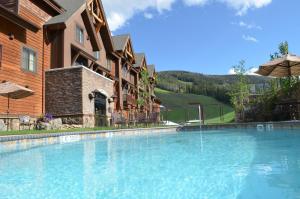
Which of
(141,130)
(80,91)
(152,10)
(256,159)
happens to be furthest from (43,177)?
(152,10)

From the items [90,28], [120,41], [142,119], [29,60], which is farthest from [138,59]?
[29,60]

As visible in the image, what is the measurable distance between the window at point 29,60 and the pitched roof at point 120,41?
1610 centimetres

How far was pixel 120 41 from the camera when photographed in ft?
115

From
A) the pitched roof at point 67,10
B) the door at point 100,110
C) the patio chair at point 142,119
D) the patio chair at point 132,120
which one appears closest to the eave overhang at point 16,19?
the pitched roof at point 67,10

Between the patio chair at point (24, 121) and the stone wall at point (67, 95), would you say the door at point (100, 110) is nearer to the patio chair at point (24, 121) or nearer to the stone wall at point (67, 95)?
the stone wall at point (67, 95)

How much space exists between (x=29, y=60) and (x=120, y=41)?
1840cm

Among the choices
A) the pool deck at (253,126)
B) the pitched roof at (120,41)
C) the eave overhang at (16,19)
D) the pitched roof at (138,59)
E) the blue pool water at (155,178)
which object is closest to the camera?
the blue pool water at (155,178)

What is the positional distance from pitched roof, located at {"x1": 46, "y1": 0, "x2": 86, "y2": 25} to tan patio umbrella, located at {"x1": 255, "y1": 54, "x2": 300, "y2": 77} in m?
11.9

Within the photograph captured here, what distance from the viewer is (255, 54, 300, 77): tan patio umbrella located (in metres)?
17.3

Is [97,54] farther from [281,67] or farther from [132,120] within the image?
[281,67]

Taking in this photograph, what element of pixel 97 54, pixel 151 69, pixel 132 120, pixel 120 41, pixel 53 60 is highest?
pixel 120 41

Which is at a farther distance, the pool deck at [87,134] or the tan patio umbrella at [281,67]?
the tan patio umbrella at [281,67]

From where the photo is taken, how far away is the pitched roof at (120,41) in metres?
33.8

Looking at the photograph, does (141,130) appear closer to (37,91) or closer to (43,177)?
(37,91)
